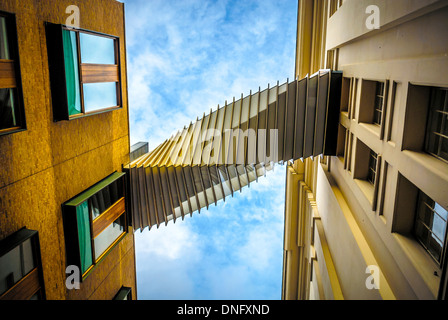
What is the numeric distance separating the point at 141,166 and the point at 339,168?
8.90 meters

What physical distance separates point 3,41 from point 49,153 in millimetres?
3363

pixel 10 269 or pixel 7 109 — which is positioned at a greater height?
pixel 7 109

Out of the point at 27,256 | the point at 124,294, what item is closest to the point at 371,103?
the point at 27,256

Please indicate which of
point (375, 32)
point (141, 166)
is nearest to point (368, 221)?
point (375, 32)

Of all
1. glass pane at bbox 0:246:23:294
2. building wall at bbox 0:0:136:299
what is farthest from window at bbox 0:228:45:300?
building wall at bbox 0:0:136:299

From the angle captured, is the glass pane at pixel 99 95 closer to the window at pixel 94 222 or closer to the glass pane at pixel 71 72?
the glass pane at pixel 71 72

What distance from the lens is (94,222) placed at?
40.3 feet

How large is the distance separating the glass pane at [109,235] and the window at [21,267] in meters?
3.15

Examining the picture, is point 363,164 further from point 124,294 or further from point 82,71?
point 124,294

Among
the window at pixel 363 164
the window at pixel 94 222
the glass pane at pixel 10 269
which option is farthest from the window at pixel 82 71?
the window at pixel 363 164

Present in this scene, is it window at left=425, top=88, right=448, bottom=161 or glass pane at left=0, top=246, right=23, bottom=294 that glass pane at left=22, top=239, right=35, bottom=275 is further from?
window at left=425, top=88, right=448, bottom=161
